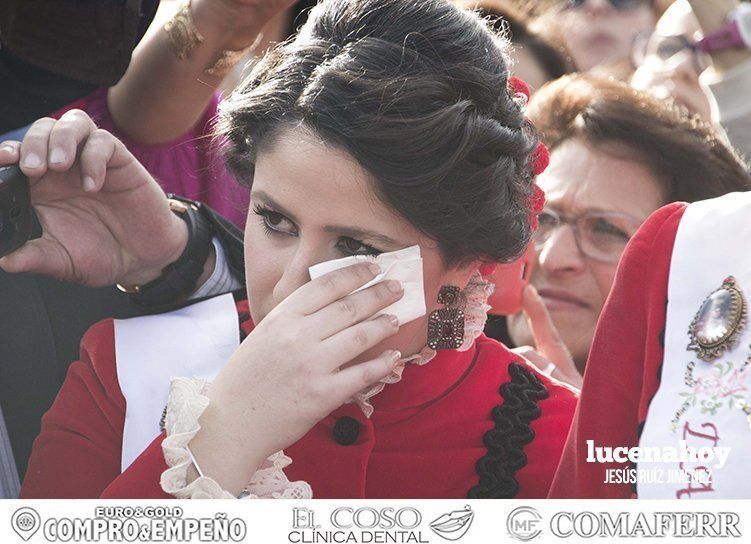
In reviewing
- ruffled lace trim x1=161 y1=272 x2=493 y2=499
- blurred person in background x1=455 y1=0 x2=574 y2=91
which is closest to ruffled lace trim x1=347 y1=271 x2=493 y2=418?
ruffled lace trim x1=161 y1=272 x2=493 y2=499

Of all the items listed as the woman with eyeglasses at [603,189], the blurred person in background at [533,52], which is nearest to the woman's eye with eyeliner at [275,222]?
the woman with eyeglasses at [603,189]

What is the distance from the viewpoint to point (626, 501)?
1.46 meters

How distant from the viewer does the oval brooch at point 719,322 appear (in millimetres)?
1441

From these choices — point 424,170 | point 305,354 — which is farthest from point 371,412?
point 424,170

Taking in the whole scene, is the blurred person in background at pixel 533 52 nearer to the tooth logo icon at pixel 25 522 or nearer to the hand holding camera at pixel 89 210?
the hand holding camera at pixel 89 210

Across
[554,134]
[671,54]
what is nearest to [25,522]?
[554,134]

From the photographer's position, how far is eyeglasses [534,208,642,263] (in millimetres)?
2434

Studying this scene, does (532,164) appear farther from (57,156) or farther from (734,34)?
(734,34)

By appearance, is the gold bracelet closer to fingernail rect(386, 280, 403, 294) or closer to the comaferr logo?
fingernail rect(386, 280, 403, 294)

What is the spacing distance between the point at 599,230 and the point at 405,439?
0.86 m

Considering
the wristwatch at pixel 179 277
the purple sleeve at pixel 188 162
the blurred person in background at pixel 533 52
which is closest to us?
the wristwatch at pixel 179 277

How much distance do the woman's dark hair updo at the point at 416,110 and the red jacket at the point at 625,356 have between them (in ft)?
0.86

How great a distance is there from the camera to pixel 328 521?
1.51 m

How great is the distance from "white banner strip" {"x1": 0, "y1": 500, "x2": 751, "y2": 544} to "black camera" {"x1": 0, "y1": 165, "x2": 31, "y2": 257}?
443 millimetres
